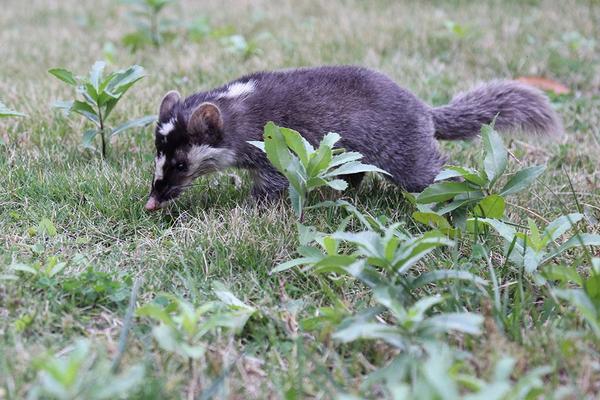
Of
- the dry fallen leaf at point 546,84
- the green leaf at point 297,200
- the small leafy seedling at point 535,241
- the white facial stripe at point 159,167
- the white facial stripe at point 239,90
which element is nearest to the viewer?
the small leafy seedling at point 535,241

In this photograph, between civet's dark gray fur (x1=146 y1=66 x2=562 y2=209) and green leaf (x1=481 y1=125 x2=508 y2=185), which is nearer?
green leaf (x1=481 y1=125 x2=508 y2=185)

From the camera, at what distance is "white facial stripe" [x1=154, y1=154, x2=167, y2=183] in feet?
13.7

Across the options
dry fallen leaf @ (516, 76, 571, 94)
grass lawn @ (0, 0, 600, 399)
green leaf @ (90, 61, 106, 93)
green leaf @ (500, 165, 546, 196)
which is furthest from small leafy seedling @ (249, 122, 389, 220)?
dry fallen leaf @ (516, 76, 571, 94)

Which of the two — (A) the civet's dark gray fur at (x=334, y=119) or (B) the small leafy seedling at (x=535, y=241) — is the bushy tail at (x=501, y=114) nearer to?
(A) the civet's dark gray fur at (x=334, y=119)

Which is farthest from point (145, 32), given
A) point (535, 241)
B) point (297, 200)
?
point (535, 241)

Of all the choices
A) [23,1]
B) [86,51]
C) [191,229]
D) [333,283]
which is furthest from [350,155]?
[23,1]

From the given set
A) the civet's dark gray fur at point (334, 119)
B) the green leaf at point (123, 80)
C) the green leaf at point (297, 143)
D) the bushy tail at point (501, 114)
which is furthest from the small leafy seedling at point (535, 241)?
the green leaf at point (123, 80)

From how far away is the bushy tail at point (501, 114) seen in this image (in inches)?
187

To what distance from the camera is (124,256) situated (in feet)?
11.7

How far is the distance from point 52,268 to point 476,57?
16.1 ft

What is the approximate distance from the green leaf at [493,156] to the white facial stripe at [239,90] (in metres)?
1.55

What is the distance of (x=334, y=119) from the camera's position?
4508mm

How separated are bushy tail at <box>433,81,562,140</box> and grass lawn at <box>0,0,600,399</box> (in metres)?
0.23

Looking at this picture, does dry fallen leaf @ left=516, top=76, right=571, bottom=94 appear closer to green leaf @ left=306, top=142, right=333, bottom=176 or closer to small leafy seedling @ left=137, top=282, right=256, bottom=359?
green leaf @ left=306, top=142, right=333, bottom=176
